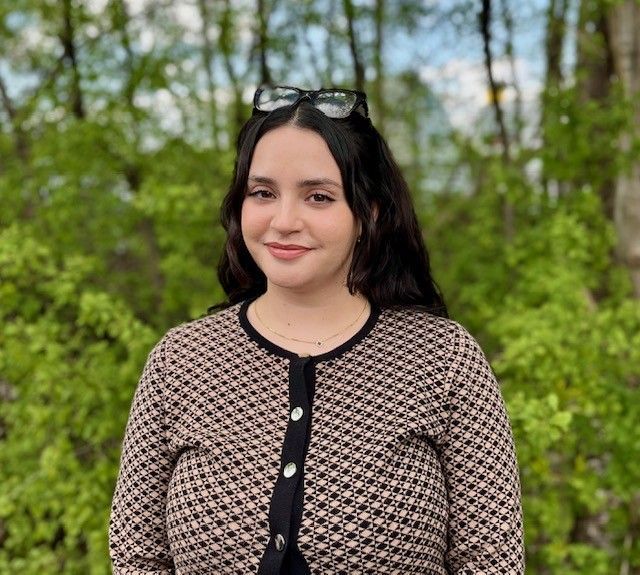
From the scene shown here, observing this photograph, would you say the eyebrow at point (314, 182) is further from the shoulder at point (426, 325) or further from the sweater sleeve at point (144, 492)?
the sweater sleeve at point (144, 492)

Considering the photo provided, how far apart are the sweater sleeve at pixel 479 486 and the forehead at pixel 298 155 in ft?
1.79

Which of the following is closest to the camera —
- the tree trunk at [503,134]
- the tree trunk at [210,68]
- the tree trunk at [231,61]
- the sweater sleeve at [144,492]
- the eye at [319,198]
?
the eye at [319,198]

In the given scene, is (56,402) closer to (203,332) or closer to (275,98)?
(203,332)

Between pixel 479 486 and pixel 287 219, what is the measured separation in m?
0.73

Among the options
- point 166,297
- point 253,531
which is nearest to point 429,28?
point 166,297

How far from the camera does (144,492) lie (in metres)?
2.04

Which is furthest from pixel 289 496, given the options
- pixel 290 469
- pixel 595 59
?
pixel 595 59

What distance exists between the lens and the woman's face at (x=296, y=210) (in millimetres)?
1905

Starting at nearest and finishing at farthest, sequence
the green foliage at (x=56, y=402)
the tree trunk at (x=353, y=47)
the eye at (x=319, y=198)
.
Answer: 1. the eye at (x=319, y=198)
2. the green foliage at (x=56, y=402)
3. the tree trunk at (x=353, y=47)

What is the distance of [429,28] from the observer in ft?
14.8

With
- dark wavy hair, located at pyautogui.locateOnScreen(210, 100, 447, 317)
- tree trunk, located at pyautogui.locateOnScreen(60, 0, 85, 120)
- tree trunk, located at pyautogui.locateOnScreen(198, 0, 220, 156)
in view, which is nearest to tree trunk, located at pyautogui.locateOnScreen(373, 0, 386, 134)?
tree trunk, located at pyautogui.locateOnScreen(198, 0, 220, 156)

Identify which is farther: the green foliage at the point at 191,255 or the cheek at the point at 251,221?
the green foliage at the point at 191,255

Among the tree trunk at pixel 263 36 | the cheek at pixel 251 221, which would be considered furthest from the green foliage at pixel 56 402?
the tree trunk at pixel 263 36

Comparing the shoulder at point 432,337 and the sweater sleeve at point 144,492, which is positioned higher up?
the shoulder at point 432,337
